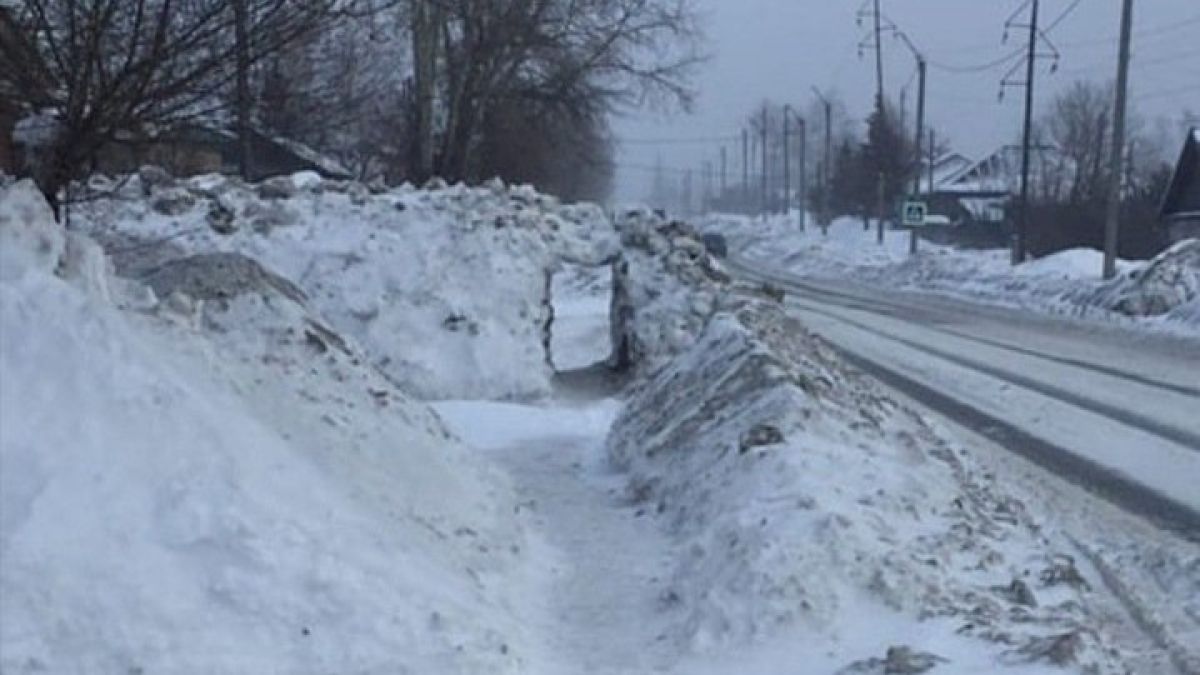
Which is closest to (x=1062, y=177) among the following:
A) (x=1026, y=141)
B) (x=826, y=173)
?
(x=826, y=173)

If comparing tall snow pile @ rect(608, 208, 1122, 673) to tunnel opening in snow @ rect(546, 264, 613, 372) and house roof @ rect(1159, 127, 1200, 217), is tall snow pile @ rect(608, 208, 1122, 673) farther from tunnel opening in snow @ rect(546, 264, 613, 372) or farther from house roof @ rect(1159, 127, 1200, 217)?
house roof @ rect(1159, 127, 1200, 217)

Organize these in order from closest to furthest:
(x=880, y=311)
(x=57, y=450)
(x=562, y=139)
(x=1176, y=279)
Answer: (x=57, y=450), (x=1176, y=279), (x=880, y=311), (x=562, y=139)

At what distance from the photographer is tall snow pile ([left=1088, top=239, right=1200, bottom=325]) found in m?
26.9

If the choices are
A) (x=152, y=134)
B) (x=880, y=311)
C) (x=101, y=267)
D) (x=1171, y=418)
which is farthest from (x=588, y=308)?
(x=101, y=267)

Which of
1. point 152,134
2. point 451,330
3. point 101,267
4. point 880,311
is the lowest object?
point 880,311

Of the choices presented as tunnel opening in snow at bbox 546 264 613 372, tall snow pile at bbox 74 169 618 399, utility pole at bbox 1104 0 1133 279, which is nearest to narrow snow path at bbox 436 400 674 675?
tall snow pile at bbox 74 169 618 399

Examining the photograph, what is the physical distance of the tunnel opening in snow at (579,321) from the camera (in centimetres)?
1702

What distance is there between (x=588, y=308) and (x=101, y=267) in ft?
56.9

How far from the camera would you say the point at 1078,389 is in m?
15.6

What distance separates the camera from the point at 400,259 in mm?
14281

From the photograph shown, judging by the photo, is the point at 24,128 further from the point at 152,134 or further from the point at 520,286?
the point at 520,286

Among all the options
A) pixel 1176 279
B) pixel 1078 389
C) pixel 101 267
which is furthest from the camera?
pixel 1176 279

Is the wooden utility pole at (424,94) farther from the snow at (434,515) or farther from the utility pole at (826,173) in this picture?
the utility pole at (826,173)

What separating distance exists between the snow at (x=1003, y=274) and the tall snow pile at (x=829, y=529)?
53.6 feet
